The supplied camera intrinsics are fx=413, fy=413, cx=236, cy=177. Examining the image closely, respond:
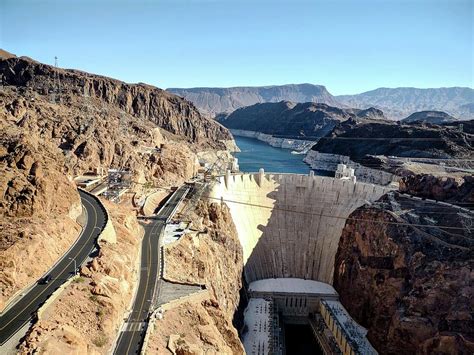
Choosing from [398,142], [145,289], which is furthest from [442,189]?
[398,142]

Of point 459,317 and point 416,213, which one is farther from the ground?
point 416,213

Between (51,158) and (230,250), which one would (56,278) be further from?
(230,250)

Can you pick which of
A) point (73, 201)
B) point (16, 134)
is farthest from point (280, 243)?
point (16, 134)

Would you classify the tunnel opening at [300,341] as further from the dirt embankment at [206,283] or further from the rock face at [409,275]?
the dirt embankment at [206,283]

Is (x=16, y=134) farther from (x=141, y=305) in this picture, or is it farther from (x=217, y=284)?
(x=217, y=284)

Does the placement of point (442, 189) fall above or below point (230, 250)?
above
